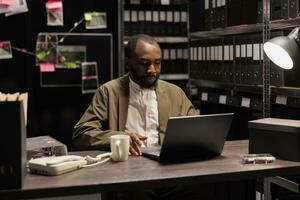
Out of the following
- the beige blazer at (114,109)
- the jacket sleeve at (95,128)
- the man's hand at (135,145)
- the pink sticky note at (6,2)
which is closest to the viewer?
the man's hand at (135,145)

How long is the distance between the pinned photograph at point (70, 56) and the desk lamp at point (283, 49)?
2272 millimetres

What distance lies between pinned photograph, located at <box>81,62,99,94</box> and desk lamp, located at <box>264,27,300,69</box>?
88.3 inches

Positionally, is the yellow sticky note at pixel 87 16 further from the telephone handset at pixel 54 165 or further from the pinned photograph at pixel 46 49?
the telephone handset at pixel 54 165

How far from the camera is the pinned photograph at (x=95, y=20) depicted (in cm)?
427

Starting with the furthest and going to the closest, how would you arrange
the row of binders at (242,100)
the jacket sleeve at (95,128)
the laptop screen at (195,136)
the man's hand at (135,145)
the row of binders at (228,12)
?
the row of binders at (228,12) → the row of binders at (242,100) → the jacket sleeve at (95,128) → the man's hand at (135,145) → the laptop screen at (195,136)

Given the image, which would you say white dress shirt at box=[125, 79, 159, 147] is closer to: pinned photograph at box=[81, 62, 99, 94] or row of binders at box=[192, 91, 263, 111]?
row of binders at box=[192, 91, 263, 111]

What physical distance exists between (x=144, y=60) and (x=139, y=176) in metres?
1.05

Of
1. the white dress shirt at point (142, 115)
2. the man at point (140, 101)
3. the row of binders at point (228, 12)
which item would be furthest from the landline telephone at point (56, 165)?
the row of binders at point (228, 12)

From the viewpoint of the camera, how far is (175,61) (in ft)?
14.2

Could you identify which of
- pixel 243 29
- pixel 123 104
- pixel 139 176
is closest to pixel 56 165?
pixel 139 176

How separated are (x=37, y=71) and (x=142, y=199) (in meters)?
2.37

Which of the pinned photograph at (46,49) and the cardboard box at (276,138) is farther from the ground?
the pinned photograph at (46,49)

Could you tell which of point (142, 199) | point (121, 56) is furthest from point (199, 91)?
point (142, 199)

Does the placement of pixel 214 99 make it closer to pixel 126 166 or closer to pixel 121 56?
pixel 121 56
